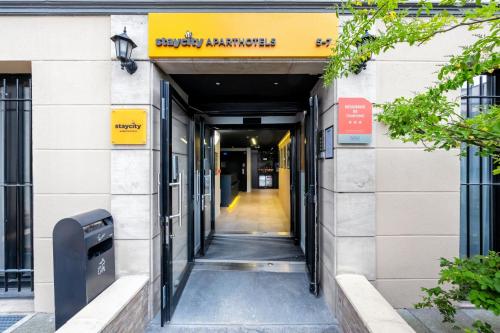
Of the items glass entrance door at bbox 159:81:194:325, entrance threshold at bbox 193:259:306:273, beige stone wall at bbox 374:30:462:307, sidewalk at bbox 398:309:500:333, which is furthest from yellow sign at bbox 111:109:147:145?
sidewalk at bbox 398:309:500:333

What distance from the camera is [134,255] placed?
2.33 metres

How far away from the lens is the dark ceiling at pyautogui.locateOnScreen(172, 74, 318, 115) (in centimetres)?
305

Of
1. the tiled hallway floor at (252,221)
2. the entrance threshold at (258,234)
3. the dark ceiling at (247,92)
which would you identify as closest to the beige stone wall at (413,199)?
the dark ceiling at (247,92)

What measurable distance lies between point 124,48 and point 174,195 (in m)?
1.62

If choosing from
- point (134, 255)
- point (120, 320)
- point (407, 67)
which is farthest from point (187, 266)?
point (407, 67)

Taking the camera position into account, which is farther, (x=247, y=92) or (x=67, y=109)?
(x=247, y=92)

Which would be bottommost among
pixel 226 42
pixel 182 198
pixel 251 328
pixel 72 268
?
pixel 251 328

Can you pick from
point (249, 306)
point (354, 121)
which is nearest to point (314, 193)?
point (354, 121)

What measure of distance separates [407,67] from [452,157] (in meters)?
1.02

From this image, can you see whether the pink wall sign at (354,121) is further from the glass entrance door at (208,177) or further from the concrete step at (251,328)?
the glass entrance door at (208,177)

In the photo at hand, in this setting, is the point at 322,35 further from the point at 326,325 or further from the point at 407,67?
the point at 326,325

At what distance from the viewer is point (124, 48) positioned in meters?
2.17

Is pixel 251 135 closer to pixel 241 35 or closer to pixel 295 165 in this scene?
pixel 295 165

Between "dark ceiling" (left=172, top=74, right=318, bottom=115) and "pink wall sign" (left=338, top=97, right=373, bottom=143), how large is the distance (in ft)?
2.63
